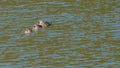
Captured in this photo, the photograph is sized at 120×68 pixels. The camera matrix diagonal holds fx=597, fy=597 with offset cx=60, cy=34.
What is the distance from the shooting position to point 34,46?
26953mm

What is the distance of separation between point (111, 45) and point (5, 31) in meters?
6.22

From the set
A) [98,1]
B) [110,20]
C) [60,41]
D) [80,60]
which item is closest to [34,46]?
[60,41]

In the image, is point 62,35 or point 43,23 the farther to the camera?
point 43,23

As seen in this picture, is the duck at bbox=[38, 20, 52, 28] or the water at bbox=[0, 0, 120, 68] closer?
the water at bbox=[0, 0, 120, 68]

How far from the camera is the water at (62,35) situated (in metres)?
24.4

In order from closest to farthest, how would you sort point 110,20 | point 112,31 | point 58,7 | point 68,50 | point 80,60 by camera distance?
point 80,60 → point 68,50 → point 112,31 → point 110,20 → point 58,7

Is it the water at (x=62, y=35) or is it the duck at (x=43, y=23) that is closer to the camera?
the water at (x=62, y=35)

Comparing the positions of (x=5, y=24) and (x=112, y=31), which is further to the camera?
(x=5, y=24)

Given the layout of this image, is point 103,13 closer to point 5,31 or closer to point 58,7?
point 58,7

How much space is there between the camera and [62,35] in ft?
93.8

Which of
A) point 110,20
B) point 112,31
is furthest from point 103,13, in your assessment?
point 112,31

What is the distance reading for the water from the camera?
24.4m

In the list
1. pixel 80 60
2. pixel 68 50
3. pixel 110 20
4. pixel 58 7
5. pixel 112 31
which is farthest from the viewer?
pixel 58 7

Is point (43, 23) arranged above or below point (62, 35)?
above
